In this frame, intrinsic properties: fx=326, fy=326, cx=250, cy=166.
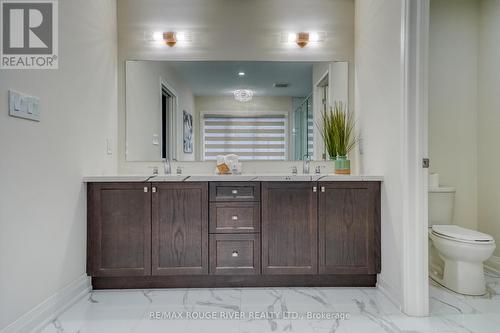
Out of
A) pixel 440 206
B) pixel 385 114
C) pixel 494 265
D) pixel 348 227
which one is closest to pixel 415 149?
pixel 385 114

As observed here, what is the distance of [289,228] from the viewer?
2.34 metres

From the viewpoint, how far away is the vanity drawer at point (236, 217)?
2.33 metres

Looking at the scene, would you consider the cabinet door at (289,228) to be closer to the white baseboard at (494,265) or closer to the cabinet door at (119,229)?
the cabinet door at (119,229)

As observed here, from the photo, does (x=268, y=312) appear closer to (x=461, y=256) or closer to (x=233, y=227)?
(x=233, y=227)

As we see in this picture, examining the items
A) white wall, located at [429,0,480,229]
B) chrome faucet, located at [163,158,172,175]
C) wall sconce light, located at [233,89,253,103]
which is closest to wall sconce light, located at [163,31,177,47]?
wall sconce light, located at [233,89,253,103]

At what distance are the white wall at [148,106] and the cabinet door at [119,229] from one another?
0.65 meters

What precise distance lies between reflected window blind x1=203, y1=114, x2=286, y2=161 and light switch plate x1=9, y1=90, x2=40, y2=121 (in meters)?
1.38

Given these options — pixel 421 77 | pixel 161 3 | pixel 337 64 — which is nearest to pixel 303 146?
pixel 337 64

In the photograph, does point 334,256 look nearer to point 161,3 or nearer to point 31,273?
point 31,273

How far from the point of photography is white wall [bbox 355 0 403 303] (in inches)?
82.0

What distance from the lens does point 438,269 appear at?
2.62 m

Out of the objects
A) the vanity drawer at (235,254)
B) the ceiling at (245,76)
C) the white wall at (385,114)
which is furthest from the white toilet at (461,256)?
the ceiling at (245,76)

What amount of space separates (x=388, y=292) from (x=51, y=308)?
212 cm

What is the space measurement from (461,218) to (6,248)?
3393 millimetres
